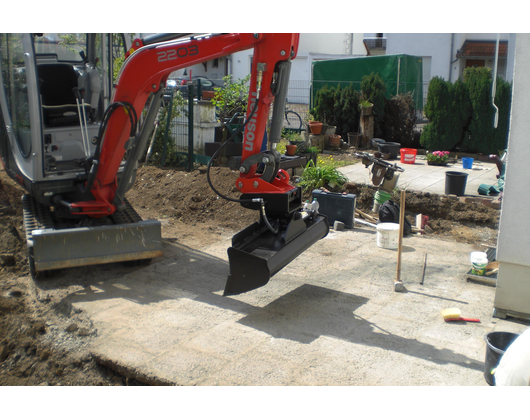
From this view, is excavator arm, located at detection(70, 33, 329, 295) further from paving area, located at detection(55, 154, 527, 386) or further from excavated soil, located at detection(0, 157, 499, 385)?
excavated soil, located at detection(0, 157, 499, 385)

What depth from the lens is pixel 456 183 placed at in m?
8.66

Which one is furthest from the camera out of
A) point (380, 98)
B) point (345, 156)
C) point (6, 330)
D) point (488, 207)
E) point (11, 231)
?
point (380, 98)

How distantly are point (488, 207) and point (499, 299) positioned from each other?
3.65 metres

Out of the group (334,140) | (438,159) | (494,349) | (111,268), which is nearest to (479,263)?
(494,349)

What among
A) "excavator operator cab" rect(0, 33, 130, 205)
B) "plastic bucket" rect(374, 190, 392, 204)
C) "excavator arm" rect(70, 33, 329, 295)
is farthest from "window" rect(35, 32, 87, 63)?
"plastic bucket" rect(374, 190, 392, 204)

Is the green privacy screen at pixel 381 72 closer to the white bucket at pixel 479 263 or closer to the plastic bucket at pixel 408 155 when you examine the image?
the plastic bucket at pixel 408 155

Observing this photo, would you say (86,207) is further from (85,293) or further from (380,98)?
(380,98)

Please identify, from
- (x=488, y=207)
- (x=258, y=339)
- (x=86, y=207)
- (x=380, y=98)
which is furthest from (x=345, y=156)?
(x=258, y=339)

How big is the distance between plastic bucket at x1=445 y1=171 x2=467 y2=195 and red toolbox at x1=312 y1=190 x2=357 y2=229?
2.00 metres

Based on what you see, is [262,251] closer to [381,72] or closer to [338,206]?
[338,206]

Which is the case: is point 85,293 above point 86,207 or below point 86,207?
below

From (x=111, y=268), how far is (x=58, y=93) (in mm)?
2507

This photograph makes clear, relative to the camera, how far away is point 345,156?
510 inches

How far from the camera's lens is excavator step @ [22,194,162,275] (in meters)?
5.55
